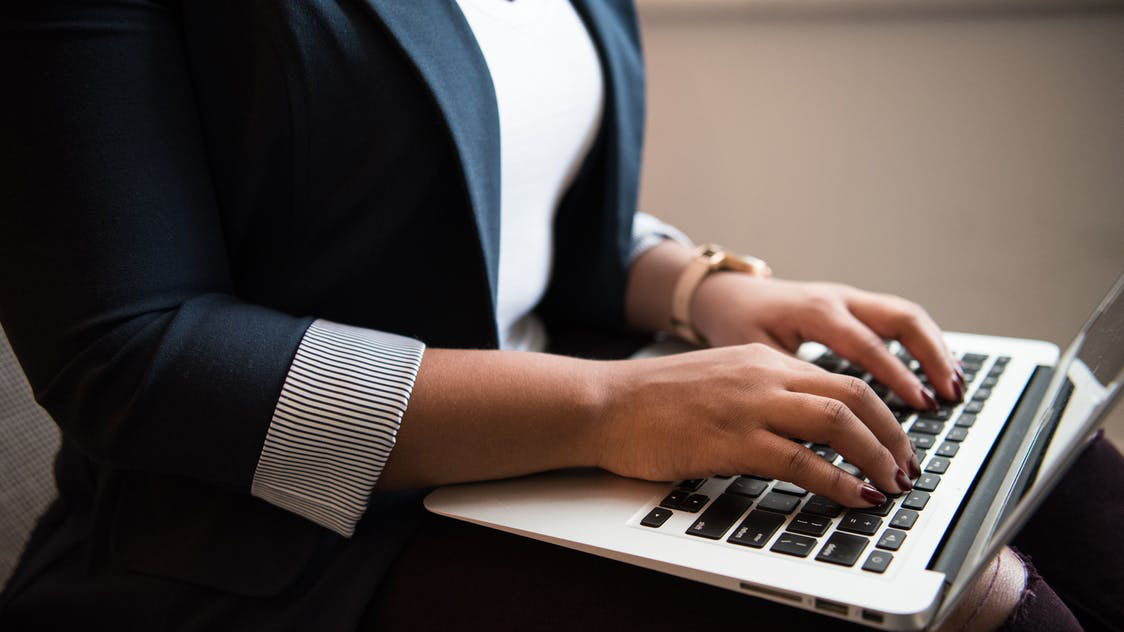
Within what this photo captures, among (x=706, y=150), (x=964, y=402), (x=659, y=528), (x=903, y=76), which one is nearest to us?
(x=659, y=528)

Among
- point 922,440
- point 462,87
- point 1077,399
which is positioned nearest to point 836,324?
point 922,440

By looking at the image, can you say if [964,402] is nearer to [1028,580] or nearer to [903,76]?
[1028,580]

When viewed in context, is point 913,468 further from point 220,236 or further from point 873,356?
point 220,236

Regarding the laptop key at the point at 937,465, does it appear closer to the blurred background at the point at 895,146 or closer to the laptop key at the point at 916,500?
the laptop key at the point at 916,500

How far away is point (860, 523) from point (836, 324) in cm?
Result: 27

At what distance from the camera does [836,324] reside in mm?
696

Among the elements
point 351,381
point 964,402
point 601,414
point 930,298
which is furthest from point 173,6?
point 930,298

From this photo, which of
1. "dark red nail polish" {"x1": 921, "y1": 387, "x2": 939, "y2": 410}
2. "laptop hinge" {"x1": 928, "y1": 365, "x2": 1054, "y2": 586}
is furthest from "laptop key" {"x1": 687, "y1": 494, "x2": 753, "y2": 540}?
"dark red nail polish" {"x1": 921, "y1": 387, "x2": 939, "y2": 410}

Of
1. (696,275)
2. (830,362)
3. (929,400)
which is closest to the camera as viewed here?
(929,400)

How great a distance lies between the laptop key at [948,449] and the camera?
536mm

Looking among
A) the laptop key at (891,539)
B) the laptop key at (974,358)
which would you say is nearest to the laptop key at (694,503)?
the laptop key at (891,539)

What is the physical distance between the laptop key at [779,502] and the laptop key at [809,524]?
0.03ft

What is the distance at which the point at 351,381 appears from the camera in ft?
1.63

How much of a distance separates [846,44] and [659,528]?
0.99 metres
